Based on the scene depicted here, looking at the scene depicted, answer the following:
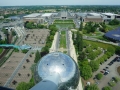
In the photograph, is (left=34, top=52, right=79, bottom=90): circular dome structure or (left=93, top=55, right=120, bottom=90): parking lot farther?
(left=93, top=55, right=120, bottom=90): parking lot

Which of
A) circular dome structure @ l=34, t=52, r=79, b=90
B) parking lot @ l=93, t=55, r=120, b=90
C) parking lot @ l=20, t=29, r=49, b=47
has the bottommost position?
parking lot @ l=93, t=55, r=120, b=90

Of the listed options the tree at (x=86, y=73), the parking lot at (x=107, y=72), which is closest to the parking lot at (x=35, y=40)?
the parking lot at (x=107, y=72)

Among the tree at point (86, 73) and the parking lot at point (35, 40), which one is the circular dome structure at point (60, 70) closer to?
the tree at point (86, 73)

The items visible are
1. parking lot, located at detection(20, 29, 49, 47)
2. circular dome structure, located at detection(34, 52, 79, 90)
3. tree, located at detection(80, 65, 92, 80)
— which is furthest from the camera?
parking lot, located at detection(20, 29, 49, 47)

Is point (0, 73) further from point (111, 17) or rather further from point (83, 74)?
point (111, 17)

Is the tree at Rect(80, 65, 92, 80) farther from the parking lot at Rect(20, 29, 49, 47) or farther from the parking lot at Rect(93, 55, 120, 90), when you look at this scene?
the parking lot at Rect(20, 29, 49, 47)

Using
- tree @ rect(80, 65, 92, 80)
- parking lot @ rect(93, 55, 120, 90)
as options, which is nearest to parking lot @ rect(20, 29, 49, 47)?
parking lot @ rect(93, 55, 120, 90)

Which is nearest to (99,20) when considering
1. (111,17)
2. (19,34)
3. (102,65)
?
(111,17)

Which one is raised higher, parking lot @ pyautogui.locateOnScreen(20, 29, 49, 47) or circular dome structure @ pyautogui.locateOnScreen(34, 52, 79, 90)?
circular dome structure @ pyautogui.locateOnScreen(34, 52, 79, 90)
